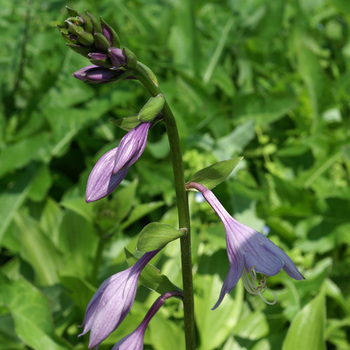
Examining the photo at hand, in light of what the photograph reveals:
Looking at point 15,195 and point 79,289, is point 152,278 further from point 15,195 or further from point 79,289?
point 15,195

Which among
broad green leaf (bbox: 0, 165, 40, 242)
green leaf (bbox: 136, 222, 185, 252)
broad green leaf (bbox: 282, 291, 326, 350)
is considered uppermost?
green leaf (bbox: 136, 222, 185, 252)

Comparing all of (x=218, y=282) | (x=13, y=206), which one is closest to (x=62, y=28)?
(x=218, y=282)

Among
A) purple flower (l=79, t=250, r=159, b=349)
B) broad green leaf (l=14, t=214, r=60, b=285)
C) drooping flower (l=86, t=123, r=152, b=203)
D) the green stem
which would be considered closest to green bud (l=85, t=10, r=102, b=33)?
the green stem

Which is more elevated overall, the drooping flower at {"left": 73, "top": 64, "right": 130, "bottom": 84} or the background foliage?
the drooping flower at {"left": 73, "top": 64, "right": 130, "bottom": 84}

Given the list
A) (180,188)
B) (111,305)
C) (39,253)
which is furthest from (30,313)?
(180,188)

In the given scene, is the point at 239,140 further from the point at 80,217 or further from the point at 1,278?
the point at 1,278

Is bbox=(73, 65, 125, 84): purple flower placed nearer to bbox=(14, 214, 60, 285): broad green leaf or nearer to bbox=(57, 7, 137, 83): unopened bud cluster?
bbox=(57, 7, 137, 83): unopened bud cluster

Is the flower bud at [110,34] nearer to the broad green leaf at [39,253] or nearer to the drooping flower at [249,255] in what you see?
the drooping flower at [249,255]
